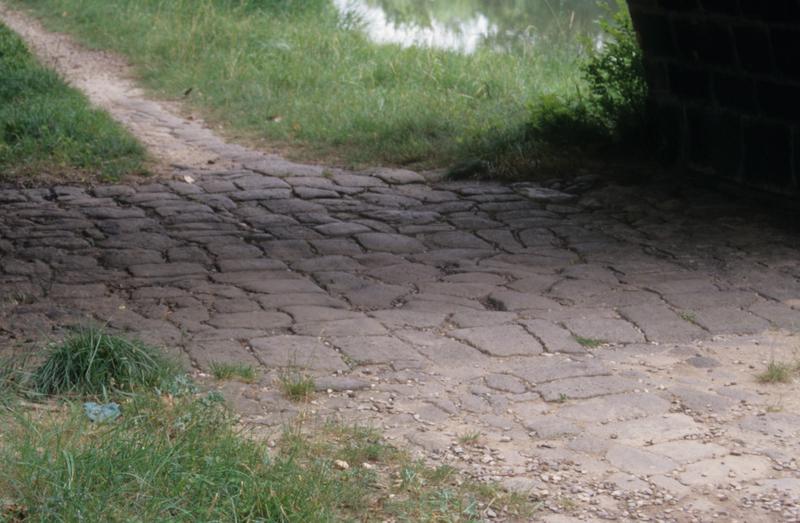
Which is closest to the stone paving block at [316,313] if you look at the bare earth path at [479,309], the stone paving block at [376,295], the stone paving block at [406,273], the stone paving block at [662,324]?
the bare earth path at [479,309]

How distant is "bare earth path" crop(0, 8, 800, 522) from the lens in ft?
11.8

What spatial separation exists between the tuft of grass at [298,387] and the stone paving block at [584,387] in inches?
32.3

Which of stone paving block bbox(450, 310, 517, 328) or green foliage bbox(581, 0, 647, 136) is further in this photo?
green foliage bbox(581, 0, 647, 136)

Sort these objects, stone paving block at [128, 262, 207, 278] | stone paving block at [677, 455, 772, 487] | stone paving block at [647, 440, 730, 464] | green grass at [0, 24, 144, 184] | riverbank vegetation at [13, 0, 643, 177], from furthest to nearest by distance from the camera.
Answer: riverbank vegetation at [13, 0, 643, 177] < green grass at [0, 24, 144, 184] < stone paving block at [128, 262, 207, 278] < stone paving block at [647, 440, 730, 464] < stone paving block at [677, 455, 772, 487]

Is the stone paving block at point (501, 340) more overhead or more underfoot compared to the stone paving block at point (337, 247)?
more overhead

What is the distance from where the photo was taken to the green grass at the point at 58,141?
24.2ft

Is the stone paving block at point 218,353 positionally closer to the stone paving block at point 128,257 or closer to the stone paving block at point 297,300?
the stone paving block at point 297,300

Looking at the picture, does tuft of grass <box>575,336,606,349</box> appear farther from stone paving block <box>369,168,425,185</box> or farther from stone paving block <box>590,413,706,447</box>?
stone paving block <box>369,168,425,185</box>

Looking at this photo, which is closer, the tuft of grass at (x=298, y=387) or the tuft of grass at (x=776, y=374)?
the tuft of grass at (x=298, y=387)

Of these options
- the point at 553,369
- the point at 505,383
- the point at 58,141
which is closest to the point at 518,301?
the point at 553,369

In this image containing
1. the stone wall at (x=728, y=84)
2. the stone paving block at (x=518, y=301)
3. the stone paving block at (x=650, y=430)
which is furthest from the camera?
the stone wall at (x=728, y=84)

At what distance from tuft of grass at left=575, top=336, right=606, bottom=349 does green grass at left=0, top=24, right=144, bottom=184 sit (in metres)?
3.79

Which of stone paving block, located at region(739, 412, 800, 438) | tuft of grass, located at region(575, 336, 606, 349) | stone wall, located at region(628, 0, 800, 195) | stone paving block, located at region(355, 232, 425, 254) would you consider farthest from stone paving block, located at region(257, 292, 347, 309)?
stone wall, located at region(628, 0, 800, 195)

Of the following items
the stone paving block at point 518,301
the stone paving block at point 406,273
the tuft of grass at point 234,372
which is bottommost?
the stone paving block at point 406,273
